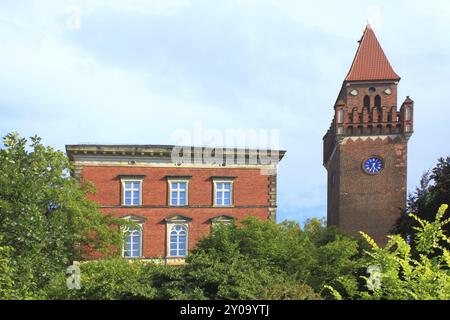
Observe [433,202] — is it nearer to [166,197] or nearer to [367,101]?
[166,197]

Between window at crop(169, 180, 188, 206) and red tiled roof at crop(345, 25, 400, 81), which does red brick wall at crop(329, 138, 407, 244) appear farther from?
window at crop(169, 180, 188, 206)

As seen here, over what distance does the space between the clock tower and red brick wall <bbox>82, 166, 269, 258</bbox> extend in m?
15.9

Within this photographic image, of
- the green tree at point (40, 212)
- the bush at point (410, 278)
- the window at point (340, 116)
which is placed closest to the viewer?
the bush at point (410, 278)

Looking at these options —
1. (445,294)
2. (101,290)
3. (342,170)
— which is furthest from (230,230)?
(342,170)

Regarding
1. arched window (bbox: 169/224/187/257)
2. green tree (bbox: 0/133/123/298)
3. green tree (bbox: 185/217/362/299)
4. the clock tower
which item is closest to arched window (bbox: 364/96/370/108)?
the clock tower

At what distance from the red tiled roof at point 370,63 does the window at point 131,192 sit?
24786mm

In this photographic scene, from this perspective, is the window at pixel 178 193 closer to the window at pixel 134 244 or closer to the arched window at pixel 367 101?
the window at pixel 134 244

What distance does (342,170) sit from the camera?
6162 centimetres

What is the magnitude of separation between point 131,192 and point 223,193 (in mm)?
6014

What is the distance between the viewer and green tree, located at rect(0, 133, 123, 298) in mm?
32906

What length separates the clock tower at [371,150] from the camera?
198ft

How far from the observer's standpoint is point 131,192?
46.7 meters

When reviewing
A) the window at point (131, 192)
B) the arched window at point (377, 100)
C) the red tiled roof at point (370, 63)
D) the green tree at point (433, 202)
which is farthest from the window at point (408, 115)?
the window at point (131, 192)
